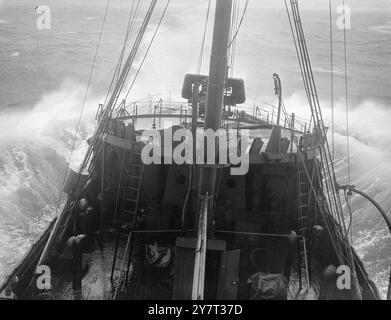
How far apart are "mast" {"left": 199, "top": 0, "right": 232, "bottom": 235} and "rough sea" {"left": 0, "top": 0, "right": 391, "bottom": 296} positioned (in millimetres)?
9820

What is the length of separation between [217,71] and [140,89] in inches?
1247


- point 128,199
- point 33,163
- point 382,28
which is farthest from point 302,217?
point 382,28

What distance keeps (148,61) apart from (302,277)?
3714 centimetres

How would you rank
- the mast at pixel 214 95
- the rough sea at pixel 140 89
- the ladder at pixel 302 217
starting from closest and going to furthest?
the mast at pixel 214 95 → the ladder at pixel 302 217 → the rough sea at pixel 140 89

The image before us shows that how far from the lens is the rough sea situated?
63.7 feet

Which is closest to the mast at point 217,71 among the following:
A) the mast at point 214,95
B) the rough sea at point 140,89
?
the mast at point 214,95

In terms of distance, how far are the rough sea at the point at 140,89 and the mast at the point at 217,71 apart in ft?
32.2

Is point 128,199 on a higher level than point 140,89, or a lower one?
lower

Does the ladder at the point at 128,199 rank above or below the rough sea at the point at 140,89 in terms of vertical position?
below

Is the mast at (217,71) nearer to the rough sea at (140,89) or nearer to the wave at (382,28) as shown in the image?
the rough sea at (140,89)

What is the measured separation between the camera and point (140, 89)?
38.4 m

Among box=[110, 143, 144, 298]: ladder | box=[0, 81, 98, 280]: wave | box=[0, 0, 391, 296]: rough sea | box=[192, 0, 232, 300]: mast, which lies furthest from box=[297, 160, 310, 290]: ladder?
box=[0, 81, 98, 280]: wave

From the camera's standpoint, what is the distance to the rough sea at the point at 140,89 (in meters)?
19.4

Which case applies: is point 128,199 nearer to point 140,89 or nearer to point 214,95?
point 214,95
